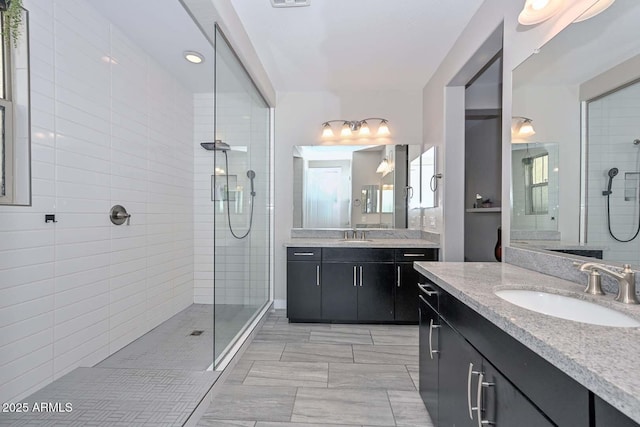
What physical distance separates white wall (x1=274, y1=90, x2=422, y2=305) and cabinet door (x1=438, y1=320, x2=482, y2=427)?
2.24m

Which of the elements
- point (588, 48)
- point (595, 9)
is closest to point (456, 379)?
point (588, 48)

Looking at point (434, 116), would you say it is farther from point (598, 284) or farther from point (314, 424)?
point (314, 424)

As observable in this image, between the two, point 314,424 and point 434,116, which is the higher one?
point 434,116

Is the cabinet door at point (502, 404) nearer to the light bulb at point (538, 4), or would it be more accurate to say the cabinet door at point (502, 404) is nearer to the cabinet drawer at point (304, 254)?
the light bulb at point (538, 4)

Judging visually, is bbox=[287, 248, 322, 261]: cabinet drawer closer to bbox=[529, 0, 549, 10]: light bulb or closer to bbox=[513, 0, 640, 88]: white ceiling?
bbox=[513, 0, 640, 88]: white ceiling

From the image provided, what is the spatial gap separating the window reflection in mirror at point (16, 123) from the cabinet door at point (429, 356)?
2344mm

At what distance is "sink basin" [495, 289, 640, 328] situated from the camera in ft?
2.91

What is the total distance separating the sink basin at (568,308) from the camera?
34.9 inches

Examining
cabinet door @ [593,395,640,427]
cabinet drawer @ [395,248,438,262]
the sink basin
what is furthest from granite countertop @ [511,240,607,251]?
cabinet drawer @ [395,248,438,262]

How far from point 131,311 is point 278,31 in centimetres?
259

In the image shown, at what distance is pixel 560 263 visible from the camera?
1304mm

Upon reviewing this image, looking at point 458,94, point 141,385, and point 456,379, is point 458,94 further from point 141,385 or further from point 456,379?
point 141,385

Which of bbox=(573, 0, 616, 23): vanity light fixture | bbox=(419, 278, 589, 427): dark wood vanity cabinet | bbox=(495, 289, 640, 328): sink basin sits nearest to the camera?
bbox=(419, 278, 589, 427): dark wood vanity cabinet

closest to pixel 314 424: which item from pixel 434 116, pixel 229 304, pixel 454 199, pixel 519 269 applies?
pixel 229 304
